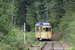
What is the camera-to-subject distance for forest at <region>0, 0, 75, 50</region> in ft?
35.2

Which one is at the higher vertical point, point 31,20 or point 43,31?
point 31,20

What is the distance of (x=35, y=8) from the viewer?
43.1 m

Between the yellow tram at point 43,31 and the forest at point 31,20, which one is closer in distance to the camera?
the forest at point 31,20

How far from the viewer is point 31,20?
41219 mm

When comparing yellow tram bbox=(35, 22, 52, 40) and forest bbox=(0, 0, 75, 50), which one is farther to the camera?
yellow tram bbox=(35, 22, 52, 40)

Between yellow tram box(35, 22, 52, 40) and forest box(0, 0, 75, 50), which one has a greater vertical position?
forest box(0, 0, 75, 50)

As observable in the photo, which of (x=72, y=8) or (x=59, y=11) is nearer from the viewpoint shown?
(x=72, y=8)

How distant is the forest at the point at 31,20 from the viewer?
1074 cm

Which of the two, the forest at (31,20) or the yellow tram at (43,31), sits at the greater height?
the forest at (31,20)

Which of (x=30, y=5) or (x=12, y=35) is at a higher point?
(x=30, y=5)

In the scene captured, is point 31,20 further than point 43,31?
Yes

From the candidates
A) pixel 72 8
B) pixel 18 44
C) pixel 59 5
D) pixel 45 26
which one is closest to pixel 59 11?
pixel 59 5

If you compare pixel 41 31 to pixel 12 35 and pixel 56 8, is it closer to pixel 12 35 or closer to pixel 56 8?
pixel 56 8

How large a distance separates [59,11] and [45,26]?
12.9 feet
